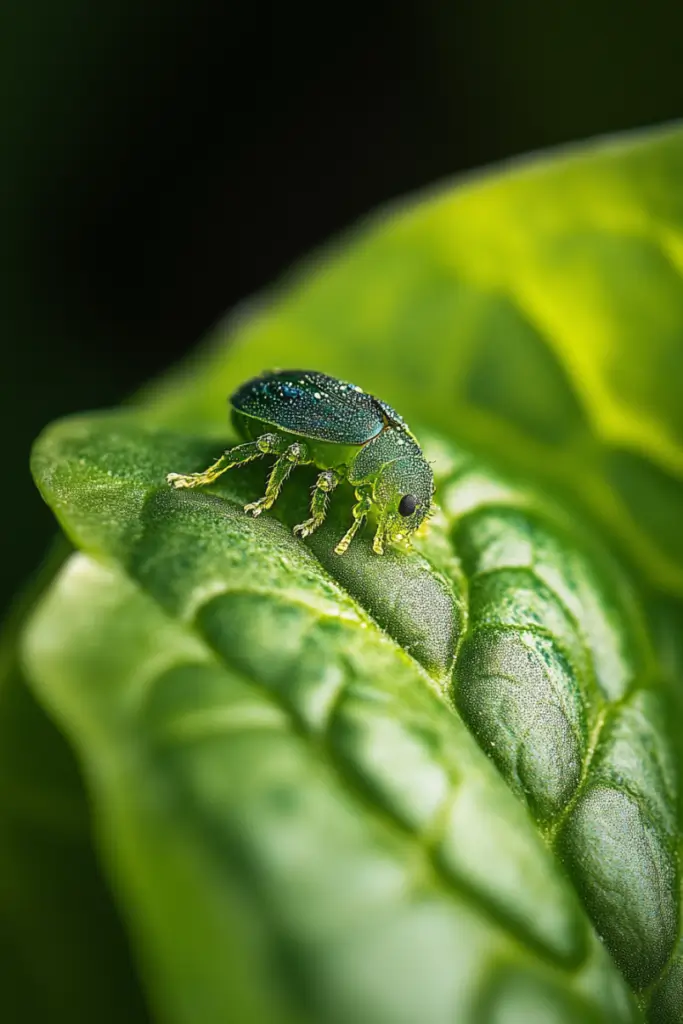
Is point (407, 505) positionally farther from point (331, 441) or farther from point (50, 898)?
point (50, 898)

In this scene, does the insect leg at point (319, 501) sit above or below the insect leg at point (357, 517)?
above

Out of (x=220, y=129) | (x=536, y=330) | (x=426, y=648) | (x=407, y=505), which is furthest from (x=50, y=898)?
(x=220, y=129)

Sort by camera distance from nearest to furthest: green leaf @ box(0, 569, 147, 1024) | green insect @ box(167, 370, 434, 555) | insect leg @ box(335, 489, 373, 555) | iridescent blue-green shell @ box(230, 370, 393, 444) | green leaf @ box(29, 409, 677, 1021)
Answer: green leaf @ box(29, 409, 677, 1021)
green leaf @ box(0, 569, 147, 1024)
insect leg @ box(335, 489, 373, 555)
green insect @ box(167, 370, 434, 555)
iridescent blue-green shell @ box(230, 370, 393, 444)

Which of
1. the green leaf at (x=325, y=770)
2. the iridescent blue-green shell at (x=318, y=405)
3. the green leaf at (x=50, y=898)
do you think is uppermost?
the iridescent blue-green shell at (x=318, y=405)

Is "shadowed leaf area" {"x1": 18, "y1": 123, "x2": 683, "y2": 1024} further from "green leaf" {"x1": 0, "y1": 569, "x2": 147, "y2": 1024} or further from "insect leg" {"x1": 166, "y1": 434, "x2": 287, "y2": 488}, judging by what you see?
"green leaf" {"x1": 0, "y1": 569, "x2": 147, "y2": 1024}

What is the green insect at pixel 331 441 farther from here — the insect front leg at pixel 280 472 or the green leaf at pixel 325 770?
the green leaf at pixel 325 770

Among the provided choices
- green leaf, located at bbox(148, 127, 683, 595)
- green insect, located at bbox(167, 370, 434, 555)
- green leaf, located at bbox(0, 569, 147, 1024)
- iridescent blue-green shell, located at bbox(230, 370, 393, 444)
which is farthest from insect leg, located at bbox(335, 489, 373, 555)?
green leaf, located at bbox(0, 569, 147, 1024)

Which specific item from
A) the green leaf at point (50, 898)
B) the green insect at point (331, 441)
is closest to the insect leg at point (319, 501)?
the green insect at point (331, 441)
